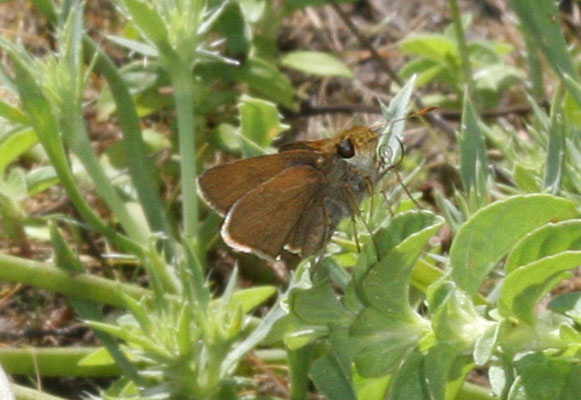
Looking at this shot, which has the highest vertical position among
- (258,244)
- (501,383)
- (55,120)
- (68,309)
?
(55,120)

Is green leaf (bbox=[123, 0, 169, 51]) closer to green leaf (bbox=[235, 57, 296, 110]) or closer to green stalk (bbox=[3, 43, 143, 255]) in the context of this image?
green stalk (bbox=[3, 43, 143, 255])

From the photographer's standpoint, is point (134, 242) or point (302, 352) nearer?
point (302, 352)

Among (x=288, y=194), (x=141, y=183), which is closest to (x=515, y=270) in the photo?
(x=288, y=194)

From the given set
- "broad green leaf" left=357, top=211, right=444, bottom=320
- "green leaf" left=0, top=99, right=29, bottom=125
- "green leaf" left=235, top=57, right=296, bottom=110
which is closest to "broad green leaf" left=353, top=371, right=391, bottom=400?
"broad green leaf" left=357, top=211, right=444, bottom=320

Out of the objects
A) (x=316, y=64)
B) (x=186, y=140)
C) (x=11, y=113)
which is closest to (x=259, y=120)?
(x=186, y=140)

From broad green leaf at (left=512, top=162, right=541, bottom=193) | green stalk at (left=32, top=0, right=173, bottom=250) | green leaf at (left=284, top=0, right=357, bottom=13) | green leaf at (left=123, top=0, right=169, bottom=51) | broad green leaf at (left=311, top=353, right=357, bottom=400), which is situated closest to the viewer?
broad green leaf at (left=311, top=353, right=357, bottom=400)

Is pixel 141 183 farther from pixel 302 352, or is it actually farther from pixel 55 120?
pixel 302 352

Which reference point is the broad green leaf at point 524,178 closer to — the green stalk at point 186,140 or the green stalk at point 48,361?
the green stalk at point 186,140

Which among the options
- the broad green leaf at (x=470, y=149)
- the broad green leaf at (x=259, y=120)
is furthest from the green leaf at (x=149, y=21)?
the broad green leaf at (x=470, y=149)
